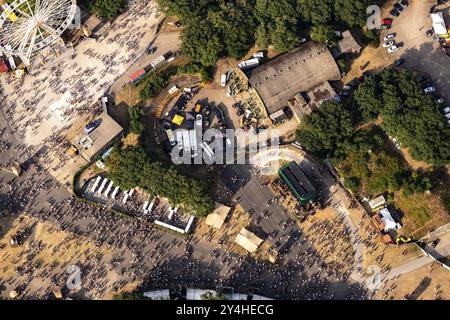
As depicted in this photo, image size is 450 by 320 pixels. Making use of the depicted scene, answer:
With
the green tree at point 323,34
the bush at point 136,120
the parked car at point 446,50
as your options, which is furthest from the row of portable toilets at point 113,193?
the parked car at point 446,50

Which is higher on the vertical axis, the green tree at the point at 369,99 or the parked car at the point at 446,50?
the green tree at the point at 369,99

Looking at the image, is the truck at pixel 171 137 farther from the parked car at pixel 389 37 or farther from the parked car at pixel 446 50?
the parked car at pixel 446 50

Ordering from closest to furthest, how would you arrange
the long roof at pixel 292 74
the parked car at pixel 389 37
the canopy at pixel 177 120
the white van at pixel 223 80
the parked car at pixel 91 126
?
1. the long roof at pixel 292 74
2. the parked car at pixel 91 126
3. the canopy at pixel 177 120
4. the white van at pixel 223 80
5. the parked car at pixel 389 37

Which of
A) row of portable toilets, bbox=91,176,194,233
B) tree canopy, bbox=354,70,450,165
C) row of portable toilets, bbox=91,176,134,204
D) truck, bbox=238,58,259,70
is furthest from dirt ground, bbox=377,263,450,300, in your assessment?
row of portable toilets, bbox=91,176,134,204

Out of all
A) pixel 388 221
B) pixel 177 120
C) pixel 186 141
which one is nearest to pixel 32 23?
pixel 177 120

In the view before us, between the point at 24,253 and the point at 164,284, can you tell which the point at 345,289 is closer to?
the point at 164,284

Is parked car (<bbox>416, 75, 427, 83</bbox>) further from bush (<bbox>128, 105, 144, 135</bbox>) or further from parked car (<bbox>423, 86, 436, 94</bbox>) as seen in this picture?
bush (<bbox>128, 105, 144, 135</bbox>)

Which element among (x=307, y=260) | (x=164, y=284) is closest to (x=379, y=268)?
(x=307, y=260)
